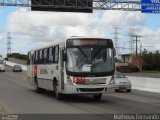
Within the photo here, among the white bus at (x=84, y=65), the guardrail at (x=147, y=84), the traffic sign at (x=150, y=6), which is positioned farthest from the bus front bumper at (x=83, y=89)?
the traffic sign at (x=150, y=6)

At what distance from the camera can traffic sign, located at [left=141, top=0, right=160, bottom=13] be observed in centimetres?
3481

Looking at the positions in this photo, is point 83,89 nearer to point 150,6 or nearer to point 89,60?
point 89,60

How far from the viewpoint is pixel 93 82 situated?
21.6m

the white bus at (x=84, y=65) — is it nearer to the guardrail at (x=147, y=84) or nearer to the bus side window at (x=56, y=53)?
the bus side window at (x=56, y=53)

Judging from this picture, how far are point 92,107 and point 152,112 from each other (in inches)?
119

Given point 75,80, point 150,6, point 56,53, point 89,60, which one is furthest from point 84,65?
point 150,6

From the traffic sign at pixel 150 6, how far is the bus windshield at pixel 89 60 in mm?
13812

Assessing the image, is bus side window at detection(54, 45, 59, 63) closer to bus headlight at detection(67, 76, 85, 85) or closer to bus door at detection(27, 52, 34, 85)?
bus headlight at detection(67, 76, 85, 85)

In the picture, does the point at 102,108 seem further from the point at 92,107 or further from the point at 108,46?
the point at 108,46

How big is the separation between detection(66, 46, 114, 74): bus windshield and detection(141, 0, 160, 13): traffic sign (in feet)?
45.3

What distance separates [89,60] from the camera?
21781mm

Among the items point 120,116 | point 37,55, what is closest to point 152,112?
point 120,116

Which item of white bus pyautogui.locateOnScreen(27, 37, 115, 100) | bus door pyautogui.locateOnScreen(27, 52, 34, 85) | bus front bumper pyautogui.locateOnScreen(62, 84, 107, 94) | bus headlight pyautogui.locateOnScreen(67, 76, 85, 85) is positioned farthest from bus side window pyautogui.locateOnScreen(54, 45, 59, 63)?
bus door pyautogui.locateOnScreen(27, 52, 34, 85)

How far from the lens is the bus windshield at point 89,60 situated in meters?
21.7
